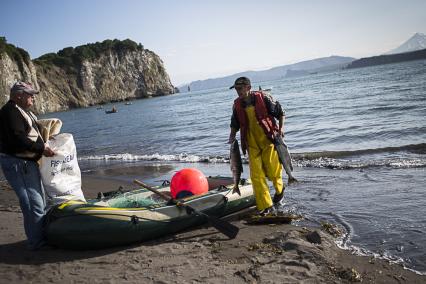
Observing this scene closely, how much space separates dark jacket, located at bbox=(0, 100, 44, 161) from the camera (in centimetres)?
479

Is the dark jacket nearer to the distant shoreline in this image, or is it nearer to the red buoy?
the red buoy

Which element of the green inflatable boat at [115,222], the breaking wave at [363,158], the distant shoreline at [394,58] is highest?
the distant shoreline at [394,58]

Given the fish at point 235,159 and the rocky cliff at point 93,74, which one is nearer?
the fish at point 235,159

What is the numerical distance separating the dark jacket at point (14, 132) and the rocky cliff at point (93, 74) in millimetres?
79541

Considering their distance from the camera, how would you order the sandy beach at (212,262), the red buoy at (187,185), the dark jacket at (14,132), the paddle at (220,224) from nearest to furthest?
the sandy beach at (212,262), the dark jacket at (14,132), the paddle at (220,224), the red buoy at (187,185)

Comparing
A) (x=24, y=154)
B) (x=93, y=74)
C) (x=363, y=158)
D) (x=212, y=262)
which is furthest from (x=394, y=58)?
(x=24, y=154)

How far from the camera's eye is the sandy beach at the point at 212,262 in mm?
4234

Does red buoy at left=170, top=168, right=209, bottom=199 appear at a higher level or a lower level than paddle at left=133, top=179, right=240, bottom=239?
higher

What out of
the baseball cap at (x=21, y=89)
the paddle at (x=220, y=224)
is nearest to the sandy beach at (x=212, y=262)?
the paddle at (x=220, y=224)

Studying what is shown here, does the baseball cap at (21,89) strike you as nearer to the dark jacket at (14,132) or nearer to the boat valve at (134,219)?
the dark jacket at (14,132)

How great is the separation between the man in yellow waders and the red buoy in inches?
38.8

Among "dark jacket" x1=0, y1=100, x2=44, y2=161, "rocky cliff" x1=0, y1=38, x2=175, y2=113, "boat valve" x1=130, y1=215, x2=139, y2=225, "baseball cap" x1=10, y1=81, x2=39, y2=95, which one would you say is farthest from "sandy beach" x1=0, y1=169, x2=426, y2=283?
"rocky cliff" x1=0, y1=38, x2=175, y2=113

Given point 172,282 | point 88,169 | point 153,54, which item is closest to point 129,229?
point 172,282

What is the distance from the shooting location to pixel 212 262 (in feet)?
15.4
